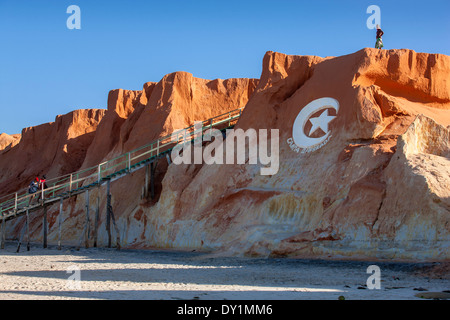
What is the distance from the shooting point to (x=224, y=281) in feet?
39.7

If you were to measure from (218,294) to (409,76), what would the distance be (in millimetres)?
15425

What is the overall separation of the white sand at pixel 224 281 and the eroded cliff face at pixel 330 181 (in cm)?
151

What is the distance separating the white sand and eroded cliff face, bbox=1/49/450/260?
4.96 feet

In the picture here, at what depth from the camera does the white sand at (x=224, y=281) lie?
31.2ft

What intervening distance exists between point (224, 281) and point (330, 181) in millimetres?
8430

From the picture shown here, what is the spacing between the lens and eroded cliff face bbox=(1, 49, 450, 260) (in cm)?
1605
